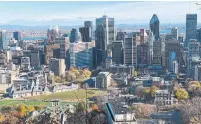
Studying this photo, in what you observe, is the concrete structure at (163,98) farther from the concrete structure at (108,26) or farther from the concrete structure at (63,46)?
the concrete structure at (63,46)

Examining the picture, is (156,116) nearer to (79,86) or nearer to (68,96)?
(68,96)

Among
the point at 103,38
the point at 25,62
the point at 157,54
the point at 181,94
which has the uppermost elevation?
the point at 103,38

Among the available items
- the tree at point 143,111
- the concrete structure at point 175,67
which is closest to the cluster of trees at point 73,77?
the concrete structure at point 175,67

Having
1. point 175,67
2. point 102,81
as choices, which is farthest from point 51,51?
point 175,67

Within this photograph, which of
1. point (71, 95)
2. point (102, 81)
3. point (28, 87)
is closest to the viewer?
point (71, 95)

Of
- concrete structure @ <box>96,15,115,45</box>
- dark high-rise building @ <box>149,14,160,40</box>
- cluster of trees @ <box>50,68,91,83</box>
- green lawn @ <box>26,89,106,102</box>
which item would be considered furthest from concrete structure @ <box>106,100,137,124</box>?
dark high-rise building @ <box>149,14,160,40</box>

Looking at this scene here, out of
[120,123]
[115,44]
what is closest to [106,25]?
[115,44]

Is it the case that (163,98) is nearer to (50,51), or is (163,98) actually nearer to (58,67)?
(58,67)
